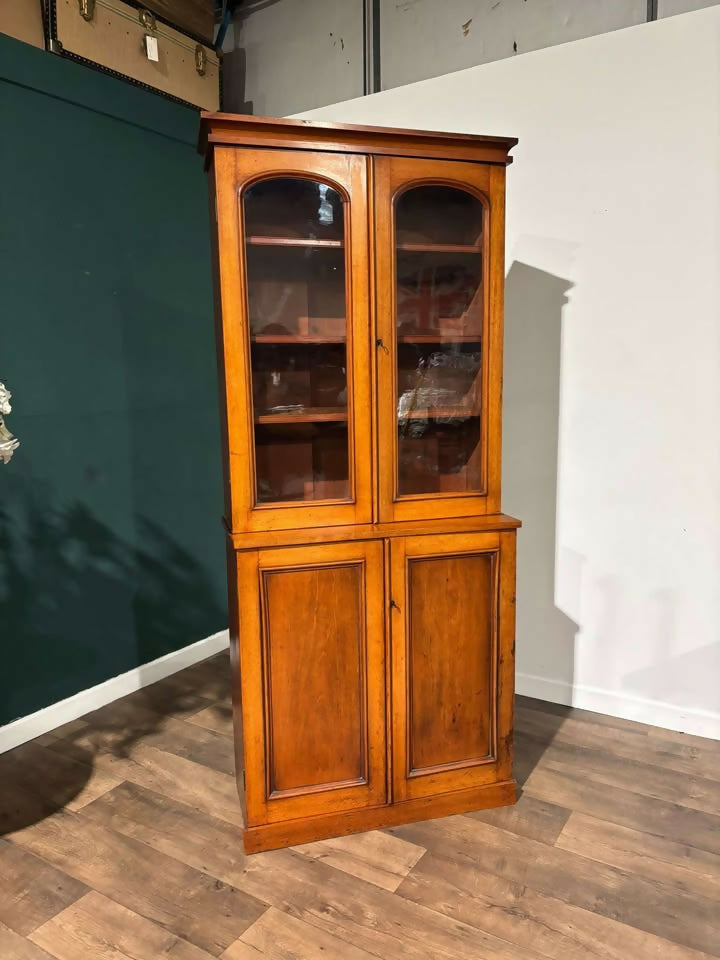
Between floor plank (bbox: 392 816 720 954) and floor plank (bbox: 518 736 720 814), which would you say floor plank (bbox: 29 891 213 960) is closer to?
floor plank (bbox: 392 816 720 954)

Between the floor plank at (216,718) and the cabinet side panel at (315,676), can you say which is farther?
the floor plank at (216,718)

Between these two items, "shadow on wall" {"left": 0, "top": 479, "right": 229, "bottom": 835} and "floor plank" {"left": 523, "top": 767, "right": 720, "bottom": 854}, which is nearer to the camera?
"floor plank" {"left": 523, "top": 767, "right": 720, "bottom": 854}

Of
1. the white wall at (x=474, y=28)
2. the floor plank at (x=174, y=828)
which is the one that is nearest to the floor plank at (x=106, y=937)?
the floor plank at (x=174, y=828)

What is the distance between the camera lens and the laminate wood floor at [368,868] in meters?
1.62

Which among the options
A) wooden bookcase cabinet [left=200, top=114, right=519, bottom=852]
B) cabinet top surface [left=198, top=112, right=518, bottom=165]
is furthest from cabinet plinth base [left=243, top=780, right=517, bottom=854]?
cabinet top surface [left=198, top=112, right=518, bottom=165]

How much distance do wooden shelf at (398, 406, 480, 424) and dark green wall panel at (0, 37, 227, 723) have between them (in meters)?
1.42

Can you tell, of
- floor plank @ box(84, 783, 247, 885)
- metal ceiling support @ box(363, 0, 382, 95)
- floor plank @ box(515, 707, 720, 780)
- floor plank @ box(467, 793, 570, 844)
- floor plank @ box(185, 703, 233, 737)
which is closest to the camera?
floor plank @ box(84, 783, 247, 885)

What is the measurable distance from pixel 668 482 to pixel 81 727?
242cm

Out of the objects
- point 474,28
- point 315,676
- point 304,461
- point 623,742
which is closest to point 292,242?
point 304,461

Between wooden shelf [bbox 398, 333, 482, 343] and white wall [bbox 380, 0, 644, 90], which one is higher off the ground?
white wall [bbox 380, 0, 644, 90]

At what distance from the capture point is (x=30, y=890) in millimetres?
1800

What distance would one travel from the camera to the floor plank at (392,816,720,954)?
165 cm

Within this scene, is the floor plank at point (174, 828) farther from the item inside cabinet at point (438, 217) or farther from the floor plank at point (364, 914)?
the item inside cabinet at point (438, 217)

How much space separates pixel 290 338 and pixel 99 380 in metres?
1.18
